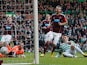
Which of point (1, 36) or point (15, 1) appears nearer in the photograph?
point (15, 1)

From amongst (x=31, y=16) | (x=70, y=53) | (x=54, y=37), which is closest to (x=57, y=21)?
(x=54, y=37)

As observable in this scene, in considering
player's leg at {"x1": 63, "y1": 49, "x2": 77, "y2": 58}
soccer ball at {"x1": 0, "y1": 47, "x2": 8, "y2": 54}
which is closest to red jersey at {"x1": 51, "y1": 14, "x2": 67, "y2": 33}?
player's leg at {"x1": 63, "y1": 49, "x2": 77, "y2": 58}

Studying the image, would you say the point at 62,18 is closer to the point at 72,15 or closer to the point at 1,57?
the point at 1,57

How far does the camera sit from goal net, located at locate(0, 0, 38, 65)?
566 inches

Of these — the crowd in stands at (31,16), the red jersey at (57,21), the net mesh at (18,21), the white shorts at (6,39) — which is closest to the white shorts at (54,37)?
the red jersey at (57,21)

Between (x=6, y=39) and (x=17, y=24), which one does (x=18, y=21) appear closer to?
(x=17, y=24)

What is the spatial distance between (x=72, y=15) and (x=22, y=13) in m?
12.0

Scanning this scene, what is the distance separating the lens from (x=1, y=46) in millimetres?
16828

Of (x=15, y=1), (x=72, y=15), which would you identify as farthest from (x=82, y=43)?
(x=15, y=1)

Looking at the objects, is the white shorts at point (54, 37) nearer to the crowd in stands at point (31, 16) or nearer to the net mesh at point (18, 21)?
the crowd in stands at point (31, 16)

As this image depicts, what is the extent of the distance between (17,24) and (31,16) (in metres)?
2.14

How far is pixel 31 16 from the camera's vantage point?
13969mm

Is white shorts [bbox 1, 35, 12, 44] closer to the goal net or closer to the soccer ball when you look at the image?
the goal net

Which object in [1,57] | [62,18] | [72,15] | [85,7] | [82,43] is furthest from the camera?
[85,7]
